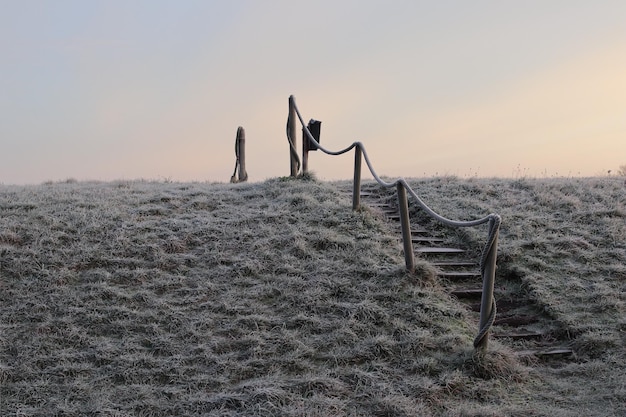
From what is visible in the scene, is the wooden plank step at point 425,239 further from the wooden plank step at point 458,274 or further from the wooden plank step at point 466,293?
the wooden plank step at point 466,293

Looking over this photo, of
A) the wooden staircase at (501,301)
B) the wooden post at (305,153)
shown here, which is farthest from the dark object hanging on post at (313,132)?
the wooden staircase at (501,301)

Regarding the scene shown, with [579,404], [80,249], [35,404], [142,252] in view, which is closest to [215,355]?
[35,404]

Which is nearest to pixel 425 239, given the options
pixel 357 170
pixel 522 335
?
pixel 357 170

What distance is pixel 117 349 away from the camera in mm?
5652

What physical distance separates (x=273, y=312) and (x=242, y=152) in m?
8.17

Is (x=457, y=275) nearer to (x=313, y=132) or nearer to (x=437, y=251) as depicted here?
(x=437, y=251)

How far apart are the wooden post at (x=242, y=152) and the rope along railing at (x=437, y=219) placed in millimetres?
3609

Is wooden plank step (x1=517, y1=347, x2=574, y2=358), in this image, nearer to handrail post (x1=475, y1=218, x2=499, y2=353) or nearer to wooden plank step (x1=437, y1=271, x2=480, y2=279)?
handrail post (x1=475, y1=218, x2=499, y2=353)

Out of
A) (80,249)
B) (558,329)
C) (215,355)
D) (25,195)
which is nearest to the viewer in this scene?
(215,355)

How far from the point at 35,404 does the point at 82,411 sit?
0.52 m

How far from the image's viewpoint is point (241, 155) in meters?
13.9

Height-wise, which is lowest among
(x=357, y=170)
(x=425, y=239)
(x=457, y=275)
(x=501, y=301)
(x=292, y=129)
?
(x=501, y=301)

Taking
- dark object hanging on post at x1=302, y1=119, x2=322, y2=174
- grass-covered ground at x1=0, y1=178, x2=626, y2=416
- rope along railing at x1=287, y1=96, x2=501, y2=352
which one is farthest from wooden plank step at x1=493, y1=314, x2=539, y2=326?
dark object hanging on post at x1=302, y1=119, x2=322, y2=174

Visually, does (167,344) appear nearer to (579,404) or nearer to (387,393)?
(387,393)
